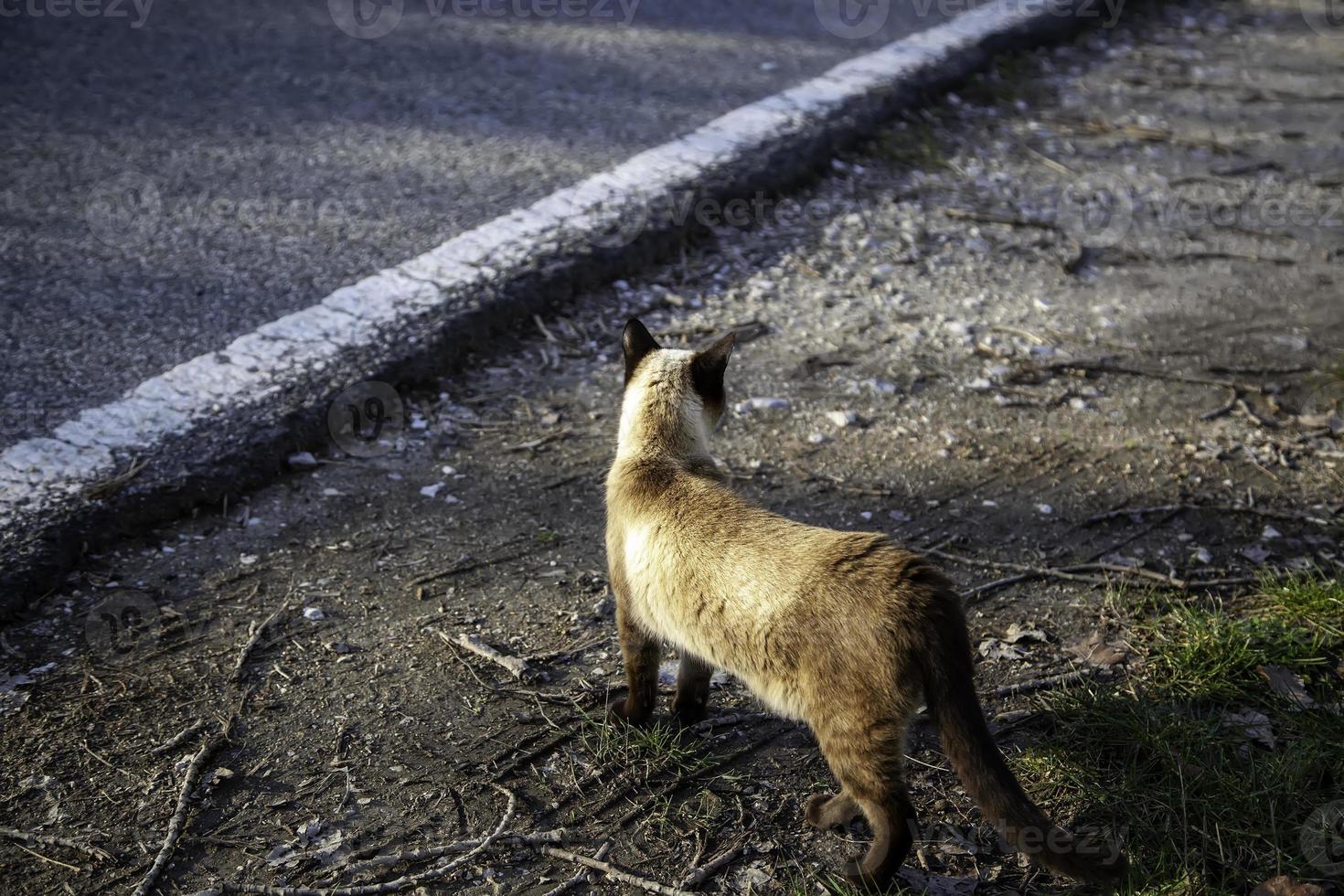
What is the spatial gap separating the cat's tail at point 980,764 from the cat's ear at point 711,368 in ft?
2.94

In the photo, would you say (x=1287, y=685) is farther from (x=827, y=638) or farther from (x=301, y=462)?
(x=301, y=462)

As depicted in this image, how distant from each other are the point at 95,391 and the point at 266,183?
1627 millimetres

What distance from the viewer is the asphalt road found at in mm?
3816

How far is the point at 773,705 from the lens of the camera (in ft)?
7.39

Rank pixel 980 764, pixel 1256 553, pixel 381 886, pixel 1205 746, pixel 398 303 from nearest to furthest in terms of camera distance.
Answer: pixel 980 764
pixel 381 886
pixel 1205 746
pixel 1256 553
pixel 398 303

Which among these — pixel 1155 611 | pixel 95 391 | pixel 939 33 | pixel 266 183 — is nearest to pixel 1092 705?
pixel 1155 611

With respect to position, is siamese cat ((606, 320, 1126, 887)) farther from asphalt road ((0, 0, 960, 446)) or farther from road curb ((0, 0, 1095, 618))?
asphalt road ((0, 0, 960, 446))

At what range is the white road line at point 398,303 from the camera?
10.1ft

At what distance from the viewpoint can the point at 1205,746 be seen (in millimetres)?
2482

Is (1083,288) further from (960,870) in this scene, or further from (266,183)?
(266,183)

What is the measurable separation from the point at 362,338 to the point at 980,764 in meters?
2.56

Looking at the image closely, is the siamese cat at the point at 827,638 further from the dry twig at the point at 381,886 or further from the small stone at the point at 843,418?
the small stone at the point at 843,418

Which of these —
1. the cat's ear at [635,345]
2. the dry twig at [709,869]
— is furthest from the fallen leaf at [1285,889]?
the cat's ear at [635,345]

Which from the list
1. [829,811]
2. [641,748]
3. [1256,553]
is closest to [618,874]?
[641,748]
